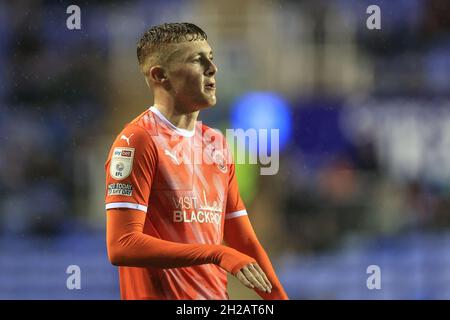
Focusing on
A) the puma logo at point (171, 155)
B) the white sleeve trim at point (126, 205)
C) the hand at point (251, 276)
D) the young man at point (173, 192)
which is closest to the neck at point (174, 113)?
the young man at point (173, 192)

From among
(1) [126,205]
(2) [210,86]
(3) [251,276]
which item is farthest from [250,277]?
(2) [210,86]

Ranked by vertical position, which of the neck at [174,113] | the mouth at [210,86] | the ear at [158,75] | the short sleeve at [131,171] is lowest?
the short sleeve at [131,171]

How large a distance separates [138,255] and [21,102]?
14.2 ft

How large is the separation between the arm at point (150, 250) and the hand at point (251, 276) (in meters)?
0.02

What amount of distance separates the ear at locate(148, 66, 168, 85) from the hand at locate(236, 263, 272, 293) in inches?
30.0

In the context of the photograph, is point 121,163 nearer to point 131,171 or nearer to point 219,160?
point 131,171

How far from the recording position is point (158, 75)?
9.29 ft

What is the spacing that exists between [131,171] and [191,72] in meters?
0.44

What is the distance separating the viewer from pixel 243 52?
548cm

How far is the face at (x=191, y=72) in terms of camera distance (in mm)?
2805

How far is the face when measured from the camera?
280 centimetres

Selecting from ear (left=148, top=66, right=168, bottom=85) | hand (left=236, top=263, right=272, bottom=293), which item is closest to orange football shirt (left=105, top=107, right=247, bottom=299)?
ear (left=148, top=66, right=168, bottom=85)

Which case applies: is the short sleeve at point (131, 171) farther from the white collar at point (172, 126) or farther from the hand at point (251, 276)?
the hand at point (251, 276)

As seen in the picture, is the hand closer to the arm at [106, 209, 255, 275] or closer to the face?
the arm at [106, 209, 255, 275]
